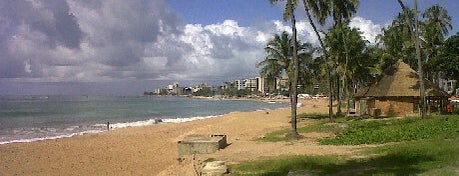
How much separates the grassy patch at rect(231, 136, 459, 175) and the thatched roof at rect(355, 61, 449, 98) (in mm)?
16922

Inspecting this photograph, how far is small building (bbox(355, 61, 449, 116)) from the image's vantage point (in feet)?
96.0

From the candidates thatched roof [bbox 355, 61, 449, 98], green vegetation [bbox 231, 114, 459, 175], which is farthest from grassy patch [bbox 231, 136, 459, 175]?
thatched roof [bbox 355, 61, 449, 98]

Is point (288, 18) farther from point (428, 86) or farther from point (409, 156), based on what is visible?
point (428, 86)

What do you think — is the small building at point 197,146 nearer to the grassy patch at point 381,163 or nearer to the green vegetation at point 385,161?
the green vegetation at point 385,161

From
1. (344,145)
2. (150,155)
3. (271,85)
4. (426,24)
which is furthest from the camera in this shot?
(426,24)

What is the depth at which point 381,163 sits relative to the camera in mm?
10758

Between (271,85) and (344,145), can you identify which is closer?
(344,145)

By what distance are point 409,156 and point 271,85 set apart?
19.1 meters

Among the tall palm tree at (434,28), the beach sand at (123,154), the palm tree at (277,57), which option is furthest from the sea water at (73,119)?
the tall palm tree at (434,28)

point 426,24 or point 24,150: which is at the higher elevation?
point 426,24

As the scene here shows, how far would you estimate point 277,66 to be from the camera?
28734 millimetres

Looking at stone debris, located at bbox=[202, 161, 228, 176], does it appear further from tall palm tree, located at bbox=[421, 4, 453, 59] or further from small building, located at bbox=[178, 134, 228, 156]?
tall palm tree, located at bbox=[421, 4, 453, 59]

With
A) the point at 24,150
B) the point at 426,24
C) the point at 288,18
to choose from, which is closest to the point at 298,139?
the point at 288,18

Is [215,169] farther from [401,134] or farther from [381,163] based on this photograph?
[401,134]
